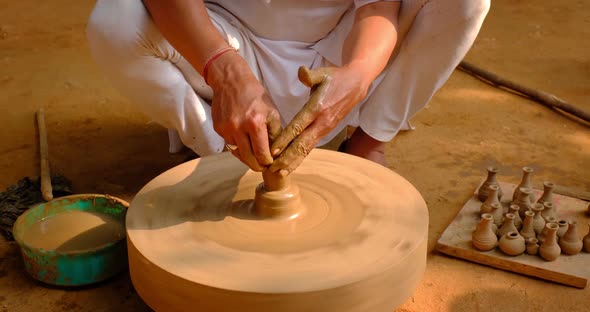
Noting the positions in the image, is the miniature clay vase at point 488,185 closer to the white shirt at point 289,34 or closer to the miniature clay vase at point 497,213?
the miniature clay vase at point 497,213

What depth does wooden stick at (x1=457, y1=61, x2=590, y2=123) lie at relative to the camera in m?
3.00

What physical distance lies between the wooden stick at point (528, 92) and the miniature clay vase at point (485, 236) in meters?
1.24

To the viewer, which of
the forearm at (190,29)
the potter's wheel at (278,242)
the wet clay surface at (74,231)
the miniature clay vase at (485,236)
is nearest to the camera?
the potter's wheel at (278,242)

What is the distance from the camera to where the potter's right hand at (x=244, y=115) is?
154 cm

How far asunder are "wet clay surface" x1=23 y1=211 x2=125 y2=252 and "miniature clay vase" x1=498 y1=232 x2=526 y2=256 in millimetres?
1131

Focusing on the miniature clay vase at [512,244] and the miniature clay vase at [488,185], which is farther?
the miniature clay vase at [488,185]

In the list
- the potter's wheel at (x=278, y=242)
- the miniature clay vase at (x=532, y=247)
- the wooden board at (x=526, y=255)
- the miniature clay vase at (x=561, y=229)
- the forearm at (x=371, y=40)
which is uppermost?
the forearm at (x=371, y=40)

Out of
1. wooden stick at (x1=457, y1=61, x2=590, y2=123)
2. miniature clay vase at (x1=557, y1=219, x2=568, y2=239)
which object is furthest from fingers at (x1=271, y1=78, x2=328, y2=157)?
wooden stick at (x1=457, y1=61, x2=590, y2=123)

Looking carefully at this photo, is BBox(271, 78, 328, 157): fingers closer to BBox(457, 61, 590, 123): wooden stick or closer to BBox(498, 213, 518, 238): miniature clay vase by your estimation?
BBox(498, 213, 518, 238): miniature clay vase

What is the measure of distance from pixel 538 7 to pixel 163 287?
164 inches

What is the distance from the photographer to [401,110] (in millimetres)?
2334

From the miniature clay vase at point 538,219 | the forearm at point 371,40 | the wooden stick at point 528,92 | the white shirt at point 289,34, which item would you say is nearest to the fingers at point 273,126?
the forearm at point 371,40

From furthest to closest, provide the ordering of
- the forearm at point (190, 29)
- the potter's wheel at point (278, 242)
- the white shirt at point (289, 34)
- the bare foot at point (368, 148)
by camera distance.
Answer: the bare foot at point (368, 148)
the white shirt at point (289, 34)
the forearm at point (190, 29)
the potter's wheel at point (278, 242)

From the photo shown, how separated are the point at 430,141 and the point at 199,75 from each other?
110cm
